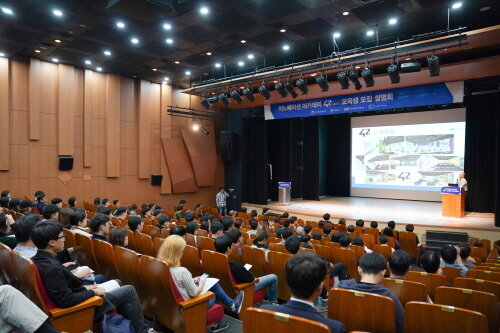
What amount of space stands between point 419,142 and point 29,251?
41.8 ft

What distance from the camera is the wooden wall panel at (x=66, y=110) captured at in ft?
32.1

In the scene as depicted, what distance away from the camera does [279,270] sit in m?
4.10

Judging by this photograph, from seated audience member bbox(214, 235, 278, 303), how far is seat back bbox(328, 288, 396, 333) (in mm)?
1414

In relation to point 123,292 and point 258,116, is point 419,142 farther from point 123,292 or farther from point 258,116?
point 123,292

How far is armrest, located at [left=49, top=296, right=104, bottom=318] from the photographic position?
7.86 feet

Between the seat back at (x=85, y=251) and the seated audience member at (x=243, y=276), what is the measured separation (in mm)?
1378

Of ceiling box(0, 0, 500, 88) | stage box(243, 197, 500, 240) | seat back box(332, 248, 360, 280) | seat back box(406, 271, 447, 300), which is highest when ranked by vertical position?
ceiling box(0, 0, 500, 88)

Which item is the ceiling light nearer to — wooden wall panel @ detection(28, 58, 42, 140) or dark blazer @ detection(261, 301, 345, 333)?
wooden wall panel @ detection(28, 58, 42, 140)

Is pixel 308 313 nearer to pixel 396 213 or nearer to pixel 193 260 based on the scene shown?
pixel 193 260

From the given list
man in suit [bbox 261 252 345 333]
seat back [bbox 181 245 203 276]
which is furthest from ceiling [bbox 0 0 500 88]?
man in suit [bbox 261 252 345 333]

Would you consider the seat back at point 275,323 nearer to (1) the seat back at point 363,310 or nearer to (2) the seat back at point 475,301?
(1) the seat back at point 363,310

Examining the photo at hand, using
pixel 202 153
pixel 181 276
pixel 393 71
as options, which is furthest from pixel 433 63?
pixel 202 153

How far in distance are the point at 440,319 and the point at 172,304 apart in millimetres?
2001

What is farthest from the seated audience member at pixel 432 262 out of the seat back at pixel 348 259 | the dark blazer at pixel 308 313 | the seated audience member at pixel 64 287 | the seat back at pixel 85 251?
the seat back at pixel 85 251
